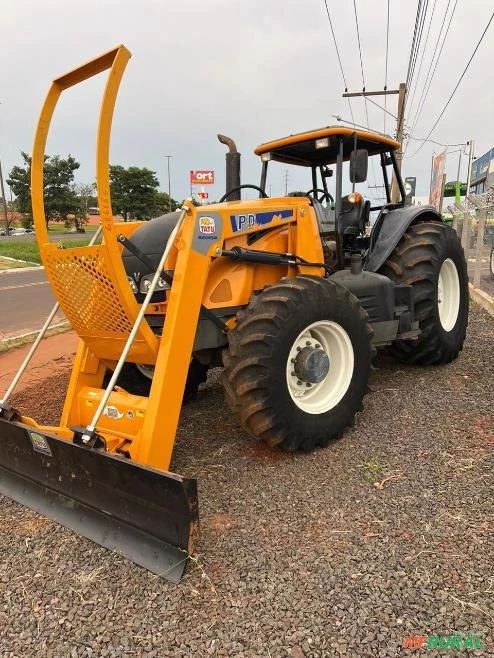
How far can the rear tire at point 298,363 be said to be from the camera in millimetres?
3277

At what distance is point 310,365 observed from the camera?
3.58 m

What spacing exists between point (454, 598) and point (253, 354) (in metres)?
1.67

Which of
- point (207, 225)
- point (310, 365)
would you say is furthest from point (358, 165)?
point (310, 365)

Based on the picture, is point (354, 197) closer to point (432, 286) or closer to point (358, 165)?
point (358, 165)

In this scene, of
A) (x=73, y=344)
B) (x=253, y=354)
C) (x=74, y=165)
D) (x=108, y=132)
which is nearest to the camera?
(x=108, y=132)

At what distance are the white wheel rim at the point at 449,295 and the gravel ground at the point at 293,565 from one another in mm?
2106

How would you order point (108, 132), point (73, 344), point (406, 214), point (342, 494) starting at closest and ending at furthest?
point (108, 132) < point (342, 494) < point (406, 214) < point (73, 344)

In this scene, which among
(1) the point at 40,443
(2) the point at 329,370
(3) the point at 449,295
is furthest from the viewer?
(3) the point at 449,295

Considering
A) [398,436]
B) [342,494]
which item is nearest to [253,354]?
[342,494]

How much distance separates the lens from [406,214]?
5215 millimetres

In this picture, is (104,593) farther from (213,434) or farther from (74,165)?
(74,165)

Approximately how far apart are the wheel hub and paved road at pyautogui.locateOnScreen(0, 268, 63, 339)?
656 centimetres

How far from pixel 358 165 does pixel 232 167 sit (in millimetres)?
1121

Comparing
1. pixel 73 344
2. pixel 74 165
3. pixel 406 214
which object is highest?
pixel 74 165
